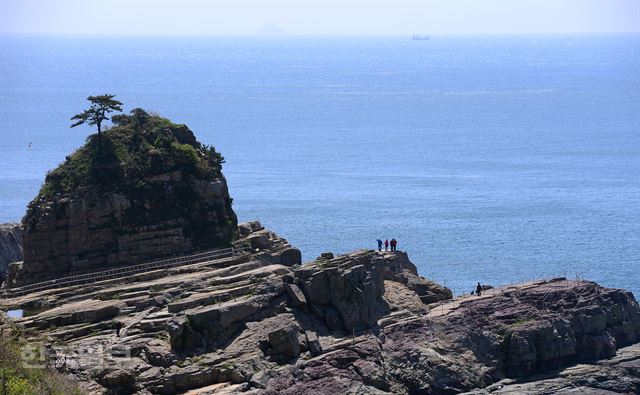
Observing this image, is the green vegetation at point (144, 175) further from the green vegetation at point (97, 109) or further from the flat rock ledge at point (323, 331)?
the flat rock ledge at point (323, 331)

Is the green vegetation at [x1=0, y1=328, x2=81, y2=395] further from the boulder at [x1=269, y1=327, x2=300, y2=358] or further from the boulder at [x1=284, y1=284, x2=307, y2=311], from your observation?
the boulder at [x1=284, y1=284, x2=307, y2=311]

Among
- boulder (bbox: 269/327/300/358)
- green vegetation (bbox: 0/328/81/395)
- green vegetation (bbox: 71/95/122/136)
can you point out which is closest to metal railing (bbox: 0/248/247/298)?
green vegetation (bbox: 71/95/122/136)

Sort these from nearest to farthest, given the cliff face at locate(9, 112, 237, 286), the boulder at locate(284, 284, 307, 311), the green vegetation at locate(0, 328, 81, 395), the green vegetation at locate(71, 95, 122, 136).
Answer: the green vegetation at locate(0, 328, 81, 395) → the boulder at locate(284, 284, 307, 311) → the cliff face at locate(9, 112, 237, 286) → the green vegetation at locate(71, 95, 122, 136)

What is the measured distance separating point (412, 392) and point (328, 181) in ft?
322

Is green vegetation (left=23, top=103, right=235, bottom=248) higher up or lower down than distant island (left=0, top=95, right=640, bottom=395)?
higher up

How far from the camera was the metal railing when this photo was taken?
9462cm

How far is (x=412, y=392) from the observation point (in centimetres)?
8894

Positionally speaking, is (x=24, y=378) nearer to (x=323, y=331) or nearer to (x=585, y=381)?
(x=323, y=331)

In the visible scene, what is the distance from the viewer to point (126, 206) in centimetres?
9794

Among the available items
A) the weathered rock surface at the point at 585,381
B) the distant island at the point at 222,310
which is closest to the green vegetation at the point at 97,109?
the distant island at the point at 222,310

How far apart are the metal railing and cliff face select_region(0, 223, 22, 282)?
18.8 m

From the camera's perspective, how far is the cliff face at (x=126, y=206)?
96.2 meters

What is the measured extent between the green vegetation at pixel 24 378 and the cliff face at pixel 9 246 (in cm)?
3155

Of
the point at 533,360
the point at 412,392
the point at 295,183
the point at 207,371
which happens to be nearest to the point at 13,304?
the point at 207,371
